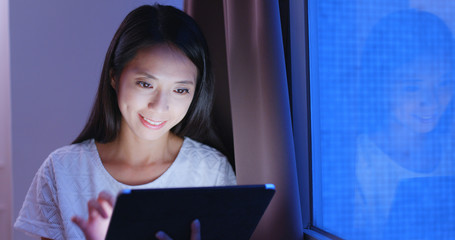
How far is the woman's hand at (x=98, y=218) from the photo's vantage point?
1017mm

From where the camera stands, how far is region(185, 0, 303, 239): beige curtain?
3.97 ft

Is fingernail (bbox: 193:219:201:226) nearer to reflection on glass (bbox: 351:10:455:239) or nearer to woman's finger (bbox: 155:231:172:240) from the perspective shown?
woman's finger (bbox: 155:231:172:240)

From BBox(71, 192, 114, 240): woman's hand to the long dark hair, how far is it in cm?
49

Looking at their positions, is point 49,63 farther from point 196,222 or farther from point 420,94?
point 420,94

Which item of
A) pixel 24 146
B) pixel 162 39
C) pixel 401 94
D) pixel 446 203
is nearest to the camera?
pixel 446 203

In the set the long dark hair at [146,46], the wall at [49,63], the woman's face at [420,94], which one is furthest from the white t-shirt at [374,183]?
the wall at [49,63]

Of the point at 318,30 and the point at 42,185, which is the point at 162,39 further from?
the point at 42,185

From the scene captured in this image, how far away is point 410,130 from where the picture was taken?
1144 millimetres

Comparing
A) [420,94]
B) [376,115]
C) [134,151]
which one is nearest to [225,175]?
[134,151]

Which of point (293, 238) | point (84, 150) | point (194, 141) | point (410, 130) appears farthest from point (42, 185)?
point (410, 130)

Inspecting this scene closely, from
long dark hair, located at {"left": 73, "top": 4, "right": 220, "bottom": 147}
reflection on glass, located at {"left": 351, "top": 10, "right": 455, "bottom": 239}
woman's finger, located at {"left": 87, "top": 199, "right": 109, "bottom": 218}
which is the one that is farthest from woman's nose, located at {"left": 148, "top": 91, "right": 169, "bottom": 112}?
Result: reflection on glass, located at {"left": 351, "top": 10, "right": 455, "bottom": 239}

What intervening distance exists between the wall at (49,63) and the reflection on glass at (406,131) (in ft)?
4.32

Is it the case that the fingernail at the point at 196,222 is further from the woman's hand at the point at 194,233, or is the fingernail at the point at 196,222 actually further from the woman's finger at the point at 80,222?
the woman's finger at the point at 80,222

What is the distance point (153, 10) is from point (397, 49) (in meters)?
0.80
